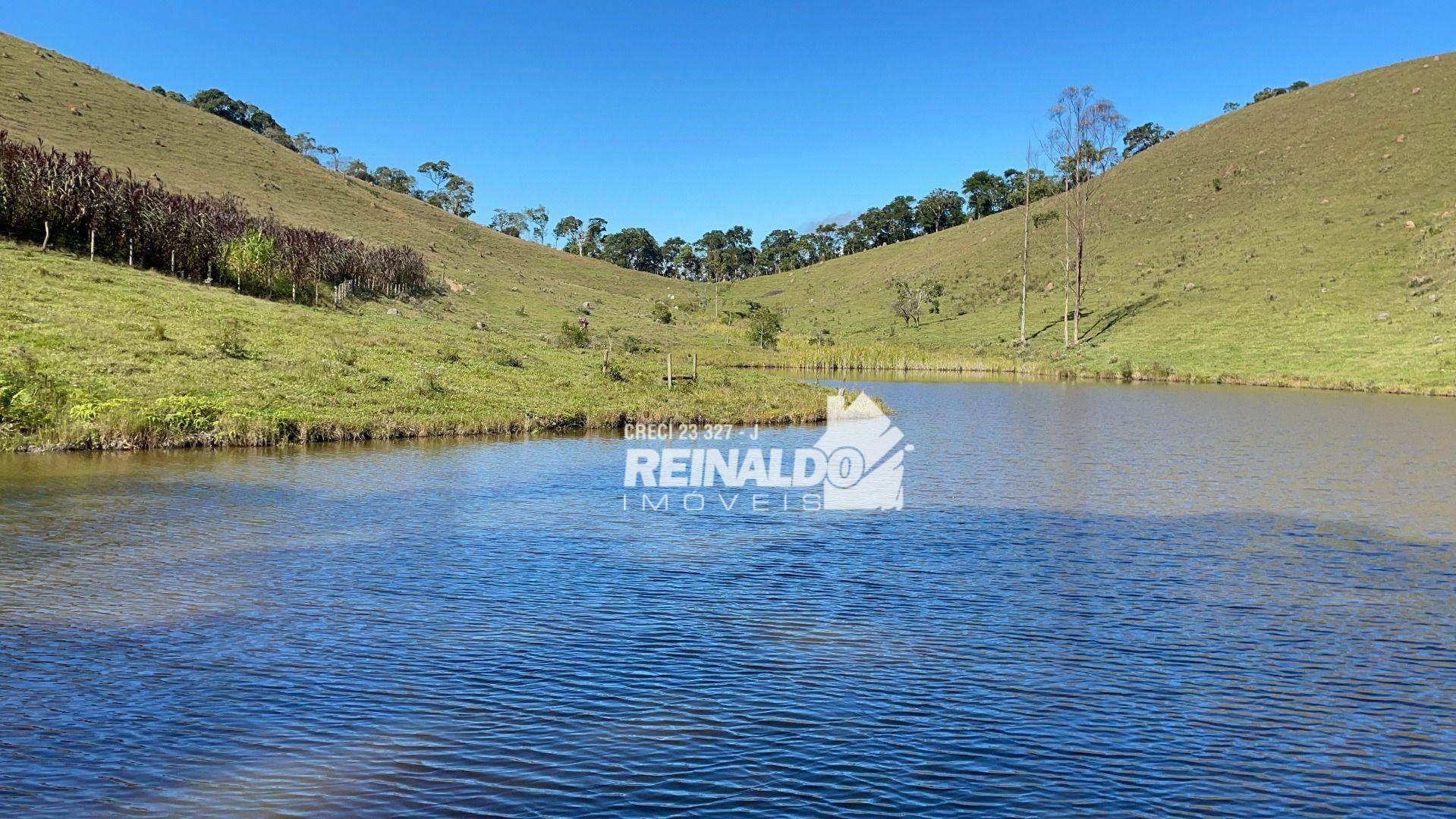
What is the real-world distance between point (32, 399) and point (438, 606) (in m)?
21.5

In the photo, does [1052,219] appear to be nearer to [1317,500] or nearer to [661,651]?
[1317,500]

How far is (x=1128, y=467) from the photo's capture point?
28.5m

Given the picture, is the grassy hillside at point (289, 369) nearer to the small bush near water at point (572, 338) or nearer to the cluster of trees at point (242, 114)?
the small bush near water at point (572, 338)

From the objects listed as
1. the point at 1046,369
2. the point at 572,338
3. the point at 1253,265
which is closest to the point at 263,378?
the point at 572,338

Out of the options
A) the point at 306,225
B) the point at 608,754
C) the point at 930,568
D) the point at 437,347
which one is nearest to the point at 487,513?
the point at 930,568

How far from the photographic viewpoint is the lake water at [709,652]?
834cm

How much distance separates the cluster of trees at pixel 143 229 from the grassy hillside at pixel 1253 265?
4200 centimetres

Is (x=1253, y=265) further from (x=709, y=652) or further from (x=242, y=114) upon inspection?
(x=242, y=114)

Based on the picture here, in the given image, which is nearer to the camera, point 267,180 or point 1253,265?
point 1253,265

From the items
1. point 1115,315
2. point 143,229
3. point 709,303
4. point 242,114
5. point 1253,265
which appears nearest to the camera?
point 143,229

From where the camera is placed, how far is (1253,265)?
94562mm

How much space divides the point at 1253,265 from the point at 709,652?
99591 millimetres

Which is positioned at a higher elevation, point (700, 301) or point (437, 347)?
point (700, 301)

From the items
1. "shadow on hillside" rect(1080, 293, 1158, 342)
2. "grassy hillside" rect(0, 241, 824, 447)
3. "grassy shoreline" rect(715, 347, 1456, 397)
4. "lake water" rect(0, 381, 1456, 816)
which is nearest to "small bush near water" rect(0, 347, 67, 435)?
"grassy hillside" rect(0, 241, 824, 447)
